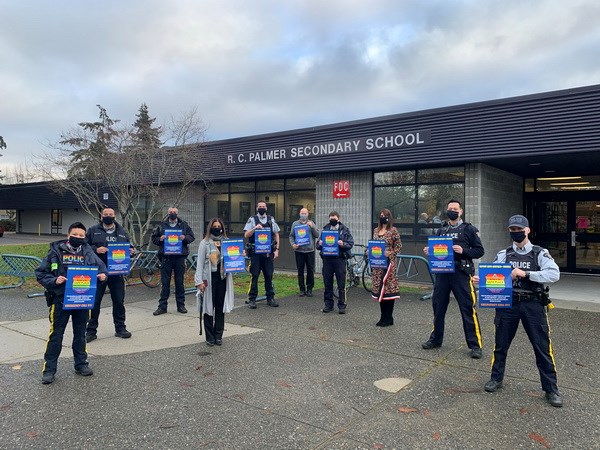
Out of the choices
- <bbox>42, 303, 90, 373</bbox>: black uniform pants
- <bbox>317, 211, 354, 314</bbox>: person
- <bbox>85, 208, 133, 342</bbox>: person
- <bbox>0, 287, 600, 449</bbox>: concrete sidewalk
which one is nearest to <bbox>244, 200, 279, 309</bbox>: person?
<bbox>317, 211, 354, 314</bbox>: person

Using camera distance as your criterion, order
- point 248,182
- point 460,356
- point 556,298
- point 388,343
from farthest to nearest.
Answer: point 248,182 < point 556,298 < point 388,343 < point 460,356

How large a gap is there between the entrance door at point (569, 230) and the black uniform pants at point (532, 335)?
1067cm

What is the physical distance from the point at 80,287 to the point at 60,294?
0.26 m

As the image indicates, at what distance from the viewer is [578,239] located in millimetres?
13352

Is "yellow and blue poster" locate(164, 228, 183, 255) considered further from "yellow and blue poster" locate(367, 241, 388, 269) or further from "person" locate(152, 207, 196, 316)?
"yellow and blue poster" locate(367, 241, 388, 269)

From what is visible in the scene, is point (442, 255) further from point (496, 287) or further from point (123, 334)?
point (123, 334)

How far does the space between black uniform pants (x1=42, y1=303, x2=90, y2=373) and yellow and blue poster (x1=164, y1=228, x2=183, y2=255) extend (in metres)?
3.11

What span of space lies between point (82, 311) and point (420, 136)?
884 centimetres

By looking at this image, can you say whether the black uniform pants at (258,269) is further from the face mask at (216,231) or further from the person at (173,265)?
the face mask at (216,231)

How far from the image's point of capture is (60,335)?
16.1ft

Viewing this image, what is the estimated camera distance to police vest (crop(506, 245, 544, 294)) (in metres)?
4.34

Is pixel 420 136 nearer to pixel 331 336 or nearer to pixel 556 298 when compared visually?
pixel 556 298

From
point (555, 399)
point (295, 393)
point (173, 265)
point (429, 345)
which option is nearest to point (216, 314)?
point (295, 393)

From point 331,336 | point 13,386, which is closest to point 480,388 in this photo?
point 331,336
